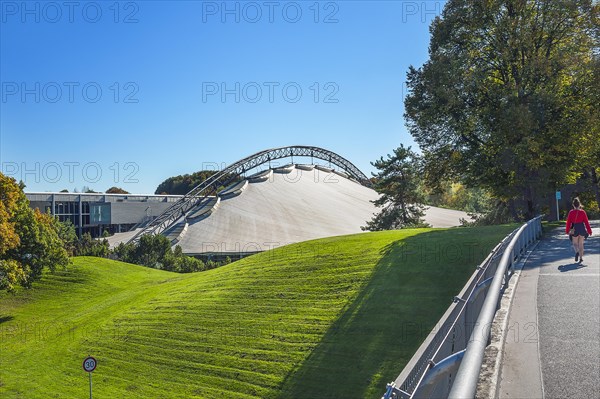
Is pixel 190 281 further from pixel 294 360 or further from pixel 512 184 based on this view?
pixel 512 184

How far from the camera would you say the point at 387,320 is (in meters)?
16.2

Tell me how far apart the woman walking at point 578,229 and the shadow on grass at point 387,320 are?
4.86 metres

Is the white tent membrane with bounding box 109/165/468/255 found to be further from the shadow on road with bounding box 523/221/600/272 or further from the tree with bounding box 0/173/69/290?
the shadow on road with bounding box 523/221/600/272

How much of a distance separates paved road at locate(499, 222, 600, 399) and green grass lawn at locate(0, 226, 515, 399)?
533cm

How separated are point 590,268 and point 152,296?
958 inches

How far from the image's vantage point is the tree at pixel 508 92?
26.6m

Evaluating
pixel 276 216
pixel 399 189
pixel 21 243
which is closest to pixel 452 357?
pixel 21 243

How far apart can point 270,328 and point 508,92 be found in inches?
767

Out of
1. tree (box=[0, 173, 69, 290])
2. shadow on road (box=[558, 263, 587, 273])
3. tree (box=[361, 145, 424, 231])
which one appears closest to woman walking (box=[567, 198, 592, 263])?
shadow on road (box=[558, 263, 587, 273])

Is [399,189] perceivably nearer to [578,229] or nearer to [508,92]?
[508,92]

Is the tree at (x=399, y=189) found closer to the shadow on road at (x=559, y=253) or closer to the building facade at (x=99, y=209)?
the shadow on road at (x=559, y=253)

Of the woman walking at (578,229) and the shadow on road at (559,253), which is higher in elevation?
the woman walking at (578,229)

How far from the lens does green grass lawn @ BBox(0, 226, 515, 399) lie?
15.0 m

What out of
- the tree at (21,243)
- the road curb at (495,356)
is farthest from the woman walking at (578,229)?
the tree at (21,243)
